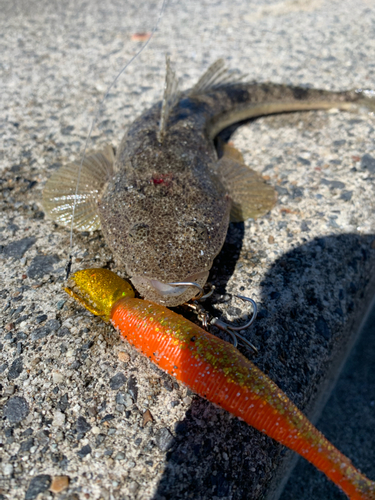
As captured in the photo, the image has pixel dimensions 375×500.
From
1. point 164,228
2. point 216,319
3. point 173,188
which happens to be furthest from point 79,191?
point 216,319

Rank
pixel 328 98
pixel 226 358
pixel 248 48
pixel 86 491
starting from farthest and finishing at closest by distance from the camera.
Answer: pixel 248 48 < pixel 328 98 < pixel 226 358 < pixel 86 491

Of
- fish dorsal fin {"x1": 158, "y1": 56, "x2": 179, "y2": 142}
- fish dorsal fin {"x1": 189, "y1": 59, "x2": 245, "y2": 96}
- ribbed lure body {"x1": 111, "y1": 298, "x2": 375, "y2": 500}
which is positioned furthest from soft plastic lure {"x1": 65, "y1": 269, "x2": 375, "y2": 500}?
fish dorsal fin {"x1": 189, "y1": 59, "x2": 245, "y2": 96}

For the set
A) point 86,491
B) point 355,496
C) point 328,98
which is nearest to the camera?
point 355,496

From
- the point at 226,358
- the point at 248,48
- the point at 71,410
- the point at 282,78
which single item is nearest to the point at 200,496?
the point at 226,358

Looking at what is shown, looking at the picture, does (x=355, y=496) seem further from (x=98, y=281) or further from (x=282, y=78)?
(x=282, y=78)

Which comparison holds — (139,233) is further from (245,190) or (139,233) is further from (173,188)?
(245,190)

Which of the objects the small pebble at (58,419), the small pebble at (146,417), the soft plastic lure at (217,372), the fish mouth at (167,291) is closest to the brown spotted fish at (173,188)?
the fish mouth at (167,291)
